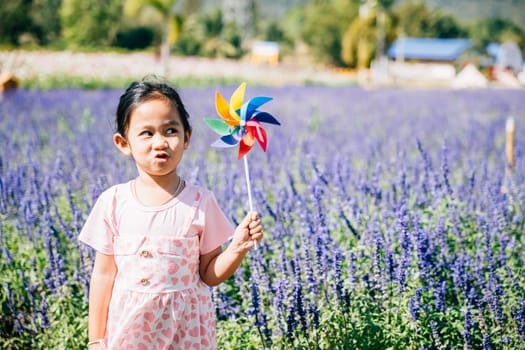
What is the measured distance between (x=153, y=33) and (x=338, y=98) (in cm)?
3826

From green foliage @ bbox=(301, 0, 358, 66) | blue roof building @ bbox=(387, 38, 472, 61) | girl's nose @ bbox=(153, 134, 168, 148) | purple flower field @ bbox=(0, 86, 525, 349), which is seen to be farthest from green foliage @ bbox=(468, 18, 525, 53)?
girl's nose @ bbox=(153, 134, 168, 148)

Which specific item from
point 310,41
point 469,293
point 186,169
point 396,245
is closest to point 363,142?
point 186,169

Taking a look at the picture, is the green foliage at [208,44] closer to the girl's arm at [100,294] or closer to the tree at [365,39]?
the tree at [365,39]

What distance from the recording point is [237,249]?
6.59ft

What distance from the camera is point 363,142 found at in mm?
7691

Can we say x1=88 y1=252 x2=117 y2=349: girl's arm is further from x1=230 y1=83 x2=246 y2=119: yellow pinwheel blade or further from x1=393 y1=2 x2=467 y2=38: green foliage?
x1=393 y1=2 x2=467 y2=38: green foliage

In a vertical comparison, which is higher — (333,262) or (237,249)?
(237,249)

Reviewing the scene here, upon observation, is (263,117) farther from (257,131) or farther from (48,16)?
(48,16)

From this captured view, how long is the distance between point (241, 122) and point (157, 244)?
481mm

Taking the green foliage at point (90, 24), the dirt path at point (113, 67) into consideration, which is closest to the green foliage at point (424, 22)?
the green foliage at point (90, 24)

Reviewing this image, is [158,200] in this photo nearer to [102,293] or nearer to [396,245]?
[102,293]

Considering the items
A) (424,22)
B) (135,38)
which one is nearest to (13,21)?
(135,38)

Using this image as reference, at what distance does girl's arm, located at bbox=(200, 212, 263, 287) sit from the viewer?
6.57 feet

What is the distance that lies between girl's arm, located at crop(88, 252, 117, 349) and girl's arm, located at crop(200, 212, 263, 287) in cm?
33
